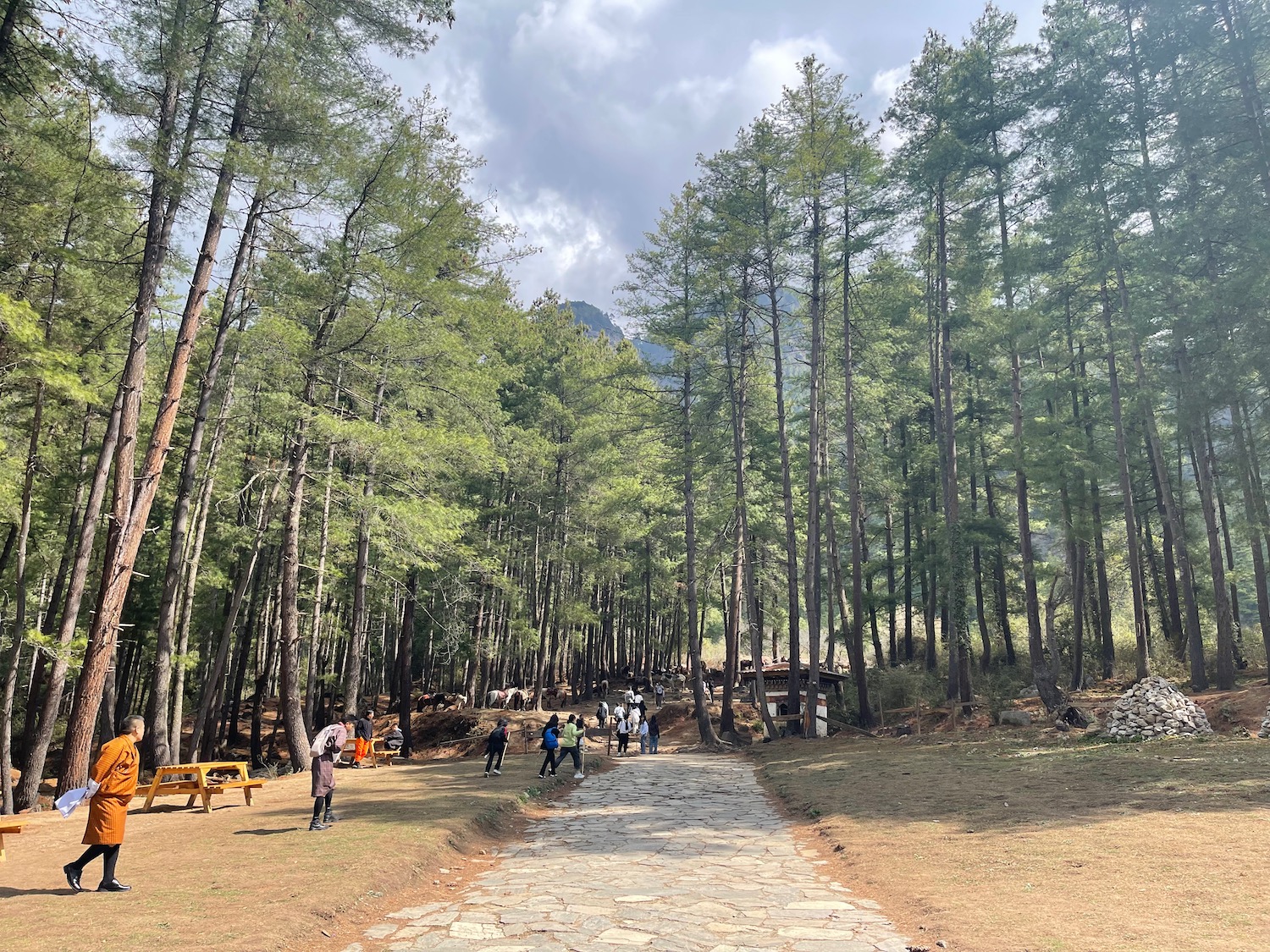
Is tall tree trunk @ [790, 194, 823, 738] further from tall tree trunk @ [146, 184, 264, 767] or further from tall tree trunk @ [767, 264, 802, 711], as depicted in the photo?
tall tree trunk @ [146, 184, 264, 767]

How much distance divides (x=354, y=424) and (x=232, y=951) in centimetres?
949

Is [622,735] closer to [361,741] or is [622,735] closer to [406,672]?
[406,672]

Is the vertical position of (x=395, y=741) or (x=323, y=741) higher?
(x=323, y=741)

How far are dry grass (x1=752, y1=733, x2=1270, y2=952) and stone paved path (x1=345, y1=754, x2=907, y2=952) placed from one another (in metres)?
0.56

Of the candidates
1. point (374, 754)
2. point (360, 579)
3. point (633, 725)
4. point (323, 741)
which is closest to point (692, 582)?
point (633, 725)

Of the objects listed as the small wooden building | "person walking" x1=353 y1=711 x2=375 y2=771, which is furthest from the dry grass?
"person walking" x1=353 y1=711 x2=375 y2=771

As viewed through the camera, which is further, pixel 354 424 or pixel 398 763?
pixel 398 763

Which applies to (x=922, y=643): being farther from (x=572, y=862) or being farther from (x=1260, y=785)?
(x=572, y=862)

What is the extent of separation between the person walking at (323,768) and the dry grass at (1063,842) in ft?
19.6

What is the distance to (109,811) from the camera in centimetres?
602

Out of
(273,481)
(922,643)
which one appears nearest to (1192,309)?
(273,481)

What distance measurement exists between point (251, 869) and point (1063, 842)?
7.91m

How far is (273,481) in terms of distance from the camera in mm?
16062

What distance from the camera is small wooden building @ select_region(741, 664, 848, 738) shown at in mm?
19781
